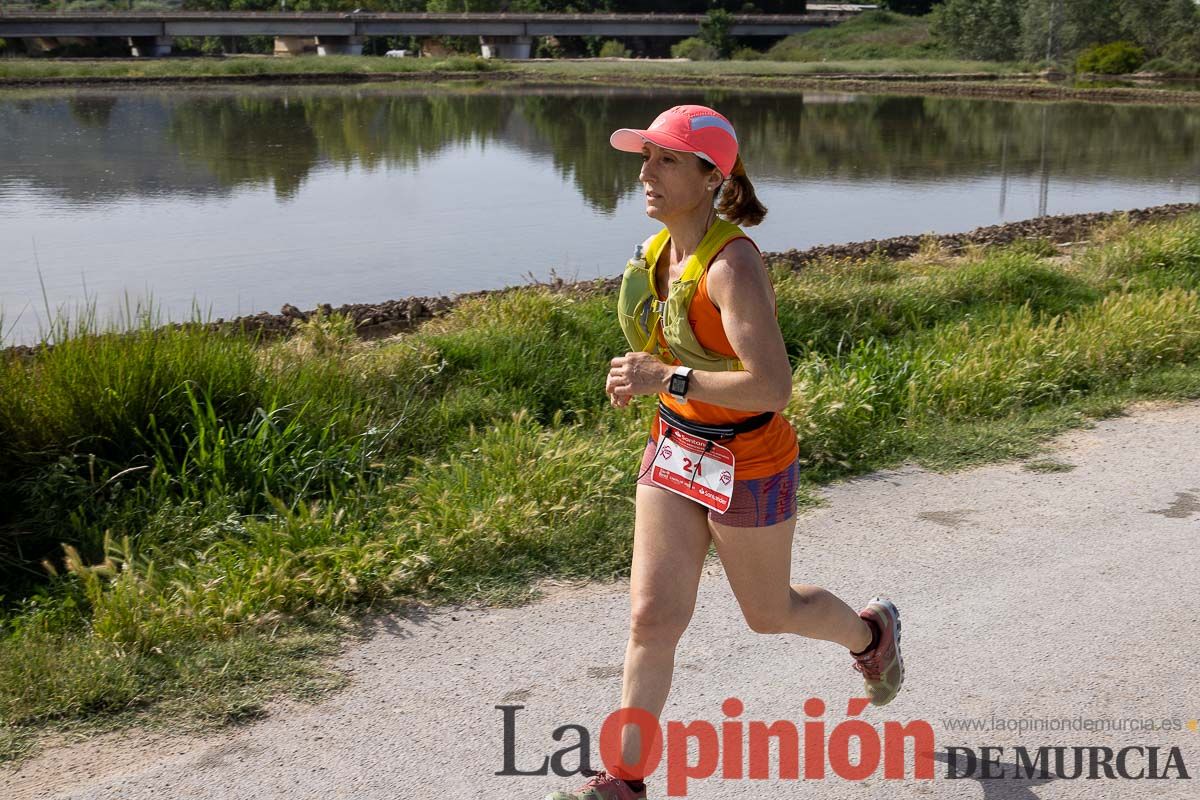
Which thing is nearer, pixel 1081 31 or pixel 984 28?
pixel 1081 31

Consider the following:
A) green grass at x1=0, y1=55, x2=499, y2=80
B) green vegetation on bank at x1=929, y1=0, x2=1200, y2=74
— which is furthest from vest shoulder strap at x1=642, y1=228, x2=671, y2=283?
green vegetation on bank at x1=929, y1=0, x2=1200, y2=74

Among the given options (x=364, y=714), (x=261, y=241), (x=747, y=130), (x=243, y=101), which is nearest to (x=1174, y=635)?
(x=364, y=714)

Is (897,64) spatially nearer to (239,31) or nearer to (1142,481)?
(239,31)

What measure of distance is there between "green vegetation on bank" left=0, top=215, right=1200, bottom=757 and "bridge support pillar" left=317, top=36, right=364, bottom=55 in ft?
305

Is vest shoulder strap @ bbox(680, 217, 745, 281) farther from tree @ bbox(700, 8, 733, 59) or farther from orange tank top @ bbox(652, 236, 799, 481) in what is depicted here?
tree @ bbox(700, 8, 733, 59)

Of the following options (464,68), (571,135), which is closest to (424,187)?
(571,135)

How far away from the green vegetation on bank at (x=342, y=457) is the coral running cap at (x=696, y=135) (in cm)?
213

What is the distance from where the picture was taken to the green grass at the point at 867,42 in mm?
99188

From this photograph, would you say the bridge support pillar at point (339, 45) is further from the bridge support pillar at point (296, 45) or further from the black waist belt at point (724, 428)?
the black waist belt at point (724, 428)

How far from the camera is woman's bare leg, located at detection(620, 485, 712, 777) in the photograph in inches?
135

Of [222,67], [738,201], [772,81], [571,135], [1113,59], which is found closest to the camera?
[738,201]

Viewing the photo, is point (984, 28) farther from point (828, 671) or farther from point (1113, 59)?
point (828, 671)

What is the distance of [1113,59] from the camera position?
71.8 metres

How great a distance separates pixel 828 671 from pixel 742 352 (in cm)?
156
